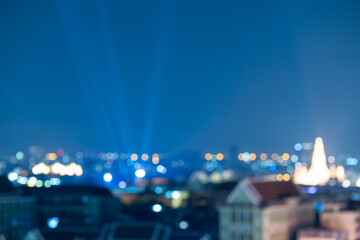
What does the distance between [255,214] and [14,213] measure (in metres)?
21.4

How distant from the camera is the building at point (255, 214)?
144ft

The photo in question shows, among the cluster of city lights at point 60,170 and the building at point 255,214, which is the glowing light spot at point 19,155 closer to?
the cluster of city lights at point 60,170

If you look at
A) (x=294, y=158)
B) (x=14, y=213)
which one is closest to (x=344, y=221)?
(x=14, y=213)

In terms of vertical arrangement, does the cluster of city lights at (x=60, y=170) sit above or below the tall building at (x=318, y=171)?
above

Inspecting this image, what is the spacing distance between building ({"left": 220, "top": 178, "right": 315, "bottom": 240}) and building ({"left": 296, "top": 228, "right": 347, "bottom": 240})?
1.11 m

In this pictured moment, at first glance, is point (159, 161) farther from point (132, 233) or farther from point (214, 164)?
point (132, 233)

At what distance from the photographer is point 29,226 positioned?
5956 centimetres

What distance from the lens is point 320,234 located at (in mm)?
44781

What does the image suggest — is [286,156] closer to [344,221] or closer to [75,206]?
[75,206]

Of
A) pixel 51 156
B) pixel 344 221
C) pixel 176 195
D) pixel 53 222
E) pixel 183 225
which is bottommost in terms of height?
pixel 344 221

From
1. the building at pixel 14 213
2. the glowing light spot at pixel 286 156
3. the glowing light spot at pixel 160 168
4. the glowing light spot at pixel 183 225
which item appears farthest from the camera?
the glowing light spot at pixel 286 156

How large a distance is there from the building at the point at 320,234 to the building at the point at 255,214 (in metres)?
1.11

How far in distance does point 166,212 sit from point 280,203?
64.3ft

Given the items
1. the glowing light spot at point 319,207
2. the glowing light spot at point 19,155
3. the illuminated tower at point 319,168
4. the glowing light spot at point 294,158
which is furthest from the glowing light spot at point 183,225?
the glowing light spot at point 19,155
